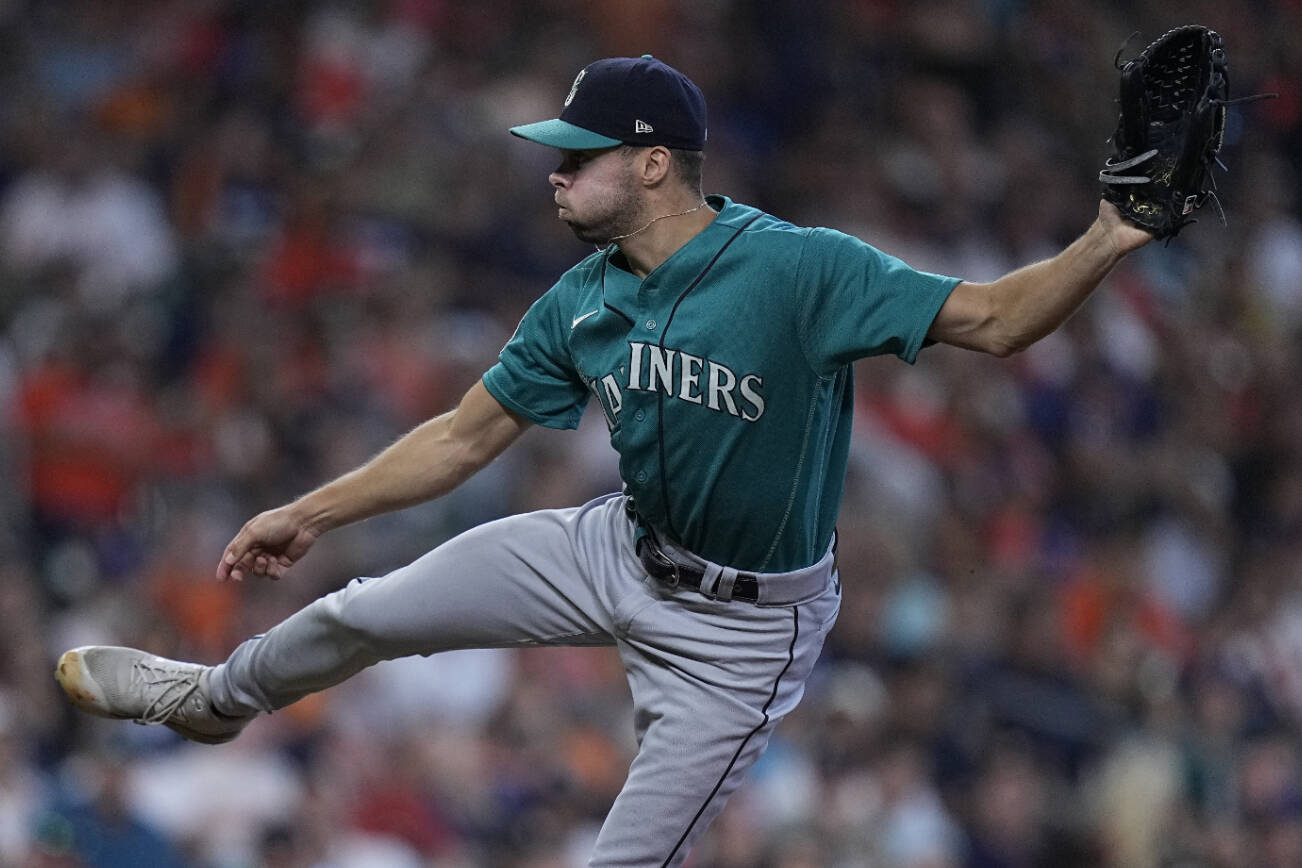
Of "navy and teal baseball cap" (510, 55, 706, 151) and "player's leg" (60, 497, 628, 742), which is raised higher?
"navy and teal baseball cap" (510, 55, 706, 151)

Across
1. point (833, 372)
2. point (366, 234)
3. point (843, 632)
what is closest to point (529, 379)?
point (833, 372)

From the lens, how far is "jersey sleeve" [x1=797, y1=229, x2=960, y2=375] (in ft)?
A: 10.9

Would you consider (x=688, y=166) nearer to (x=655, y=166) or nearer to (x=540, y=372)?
(x=655, y=166)

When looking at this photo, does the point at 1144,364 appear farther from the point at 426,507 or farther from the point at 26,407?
the point at 26,407

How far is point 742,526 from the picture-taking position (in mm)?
3637

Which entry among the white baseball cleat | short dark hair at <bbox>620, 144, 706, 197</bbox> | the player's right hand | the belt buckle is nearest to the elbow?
short dark hair at <bbox>620, 144, 706, 197</bbox>

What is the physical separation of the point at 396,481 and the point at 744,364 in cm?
87

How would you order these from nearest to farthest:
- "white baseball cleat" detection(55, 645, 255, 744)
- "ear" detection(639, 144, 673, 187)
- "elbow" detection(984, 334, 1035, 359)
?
"elbow" detection(984, 334, 1035, 359), "ear" detection(639, 144, 673, 187), "white baseball cleat" detection(55, 645, 255, 744)

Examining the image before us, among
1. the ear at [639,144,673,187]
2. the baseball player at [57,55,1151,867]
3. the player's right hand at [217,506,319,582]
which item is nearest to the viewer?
the baseball player at [57,55,1151,867]

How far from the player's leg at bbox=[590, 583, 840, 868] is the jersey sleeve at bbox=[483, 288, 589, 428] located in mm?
489

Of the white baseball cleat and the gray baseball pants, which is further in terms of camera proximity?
the white baseball cleat

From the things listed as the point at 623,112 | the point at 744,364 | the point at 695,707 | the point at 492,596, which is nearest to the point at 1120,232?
the point at 744,364

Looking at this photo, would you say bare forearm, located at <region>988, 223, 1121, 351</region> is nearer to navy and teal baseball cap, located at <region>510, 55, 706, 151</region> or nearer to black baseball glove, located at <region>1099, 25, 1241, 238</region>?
black baseball glove, located at <region>1099, 25, 1241, 238</region>

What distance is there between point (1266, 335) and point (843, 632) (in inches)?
147
